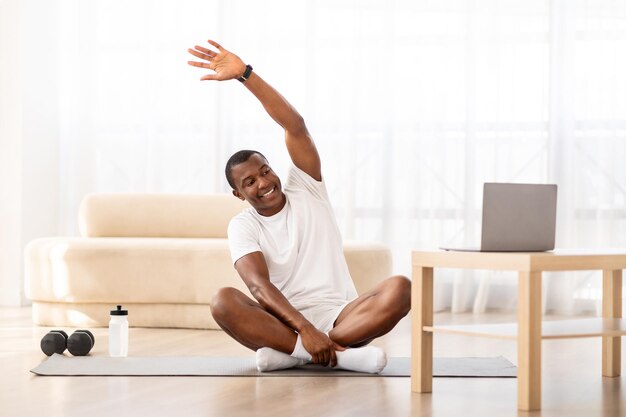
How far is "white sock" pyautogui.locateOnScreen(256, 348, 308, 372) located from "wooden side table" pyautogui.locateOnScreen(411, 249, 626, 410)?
1.60 ft

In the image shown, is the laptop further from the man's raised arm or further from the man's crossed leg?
the man's raised arm

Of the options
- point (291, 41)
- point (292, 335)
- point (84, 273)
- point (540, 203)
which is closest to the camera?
point (540, 203)

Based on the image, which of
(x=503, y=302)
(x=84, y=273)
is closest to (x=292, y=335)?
(x=84, y=273)

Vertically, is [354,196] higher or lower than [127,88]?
lower

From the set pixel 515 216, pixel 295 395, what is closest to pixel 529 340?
pixel 515 216

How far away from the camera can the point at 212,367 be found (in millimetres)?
3209

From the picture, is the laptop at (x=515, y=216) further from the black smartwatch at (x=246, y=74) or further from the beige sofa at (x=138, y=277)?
the beige sofa at (x=138, y=277)

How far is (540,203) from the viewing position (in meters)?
2.64

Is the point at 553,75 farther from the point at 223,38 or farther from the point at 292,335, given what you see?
the point at 292,335

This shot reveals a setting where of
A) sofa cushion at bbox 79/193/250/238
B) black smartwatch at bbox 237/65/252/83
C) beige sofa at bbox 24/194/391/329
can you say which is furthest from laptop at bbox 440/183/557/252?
sofa cushion at bbox 79/193/250/238

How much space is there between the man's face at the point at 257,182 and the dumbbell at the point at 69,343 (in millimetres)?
790

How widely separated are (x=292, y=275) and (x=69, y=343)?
846 mm

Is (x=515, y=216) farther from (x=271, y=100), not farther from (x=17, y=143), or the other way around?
(x=17, y=143)

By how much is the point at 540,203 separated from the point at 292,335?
35.9 inches
